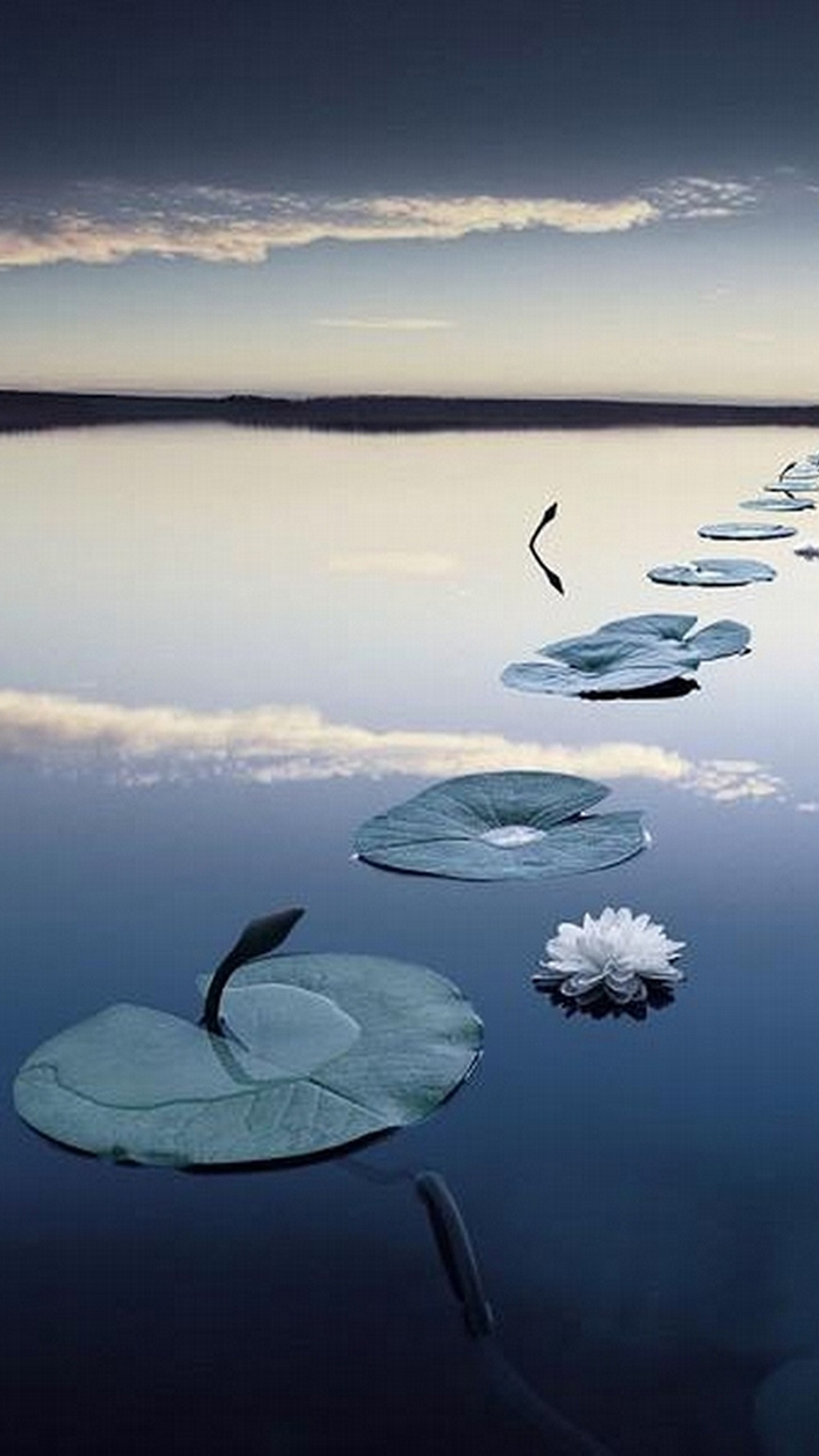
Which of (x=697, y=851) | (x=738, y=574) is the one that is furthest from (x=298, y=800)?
(x=738, y=574)

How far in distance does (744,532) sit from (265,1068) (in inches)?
126

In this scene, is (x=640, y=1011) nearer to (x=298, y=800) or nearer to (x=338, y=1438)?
(x=338, y=1438)

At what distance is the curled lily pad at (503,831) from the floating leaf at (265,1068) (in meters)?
0.30

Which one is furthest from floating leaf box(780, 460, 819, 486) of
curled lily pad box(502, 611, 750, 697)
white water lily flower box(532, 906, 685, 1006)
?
white water lily flower box(532, 906, 685, 1006)

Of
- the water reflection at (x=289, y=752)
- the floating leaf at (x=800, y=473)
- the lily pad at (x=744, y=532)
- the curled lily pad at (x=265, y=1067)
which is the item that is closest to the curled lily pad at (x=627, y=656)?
the water reflection at (x=289, y=752)

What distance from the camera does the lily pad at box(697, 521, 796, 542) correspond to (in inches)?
153

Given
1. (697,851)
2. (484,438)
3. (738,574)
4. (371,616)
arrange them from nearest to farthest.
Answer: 1. (697,851)
2. (371,616)
3. (738,574)
4. (484,438)

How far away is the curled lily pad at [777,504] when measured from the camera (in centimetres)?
477

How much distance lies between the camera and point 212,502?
216 inches

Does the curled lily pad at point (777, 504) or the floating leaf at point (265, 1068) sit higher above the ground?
the curled lily pad at point (777, 504)

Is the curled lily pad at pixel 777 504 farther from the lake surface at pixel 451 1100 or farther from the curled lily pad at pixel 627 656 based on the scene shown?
the curled lily pad at pixel 627 656

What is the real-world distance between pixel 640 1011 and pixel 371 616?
203 centimetres

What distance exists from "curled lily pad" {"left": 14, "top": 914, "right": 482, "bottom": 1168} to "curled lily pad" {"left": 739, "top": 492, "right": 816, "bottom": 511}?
3.88m

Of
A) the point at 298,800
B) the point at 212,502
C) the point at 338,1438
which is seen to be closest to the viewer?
the point at 338,1438
